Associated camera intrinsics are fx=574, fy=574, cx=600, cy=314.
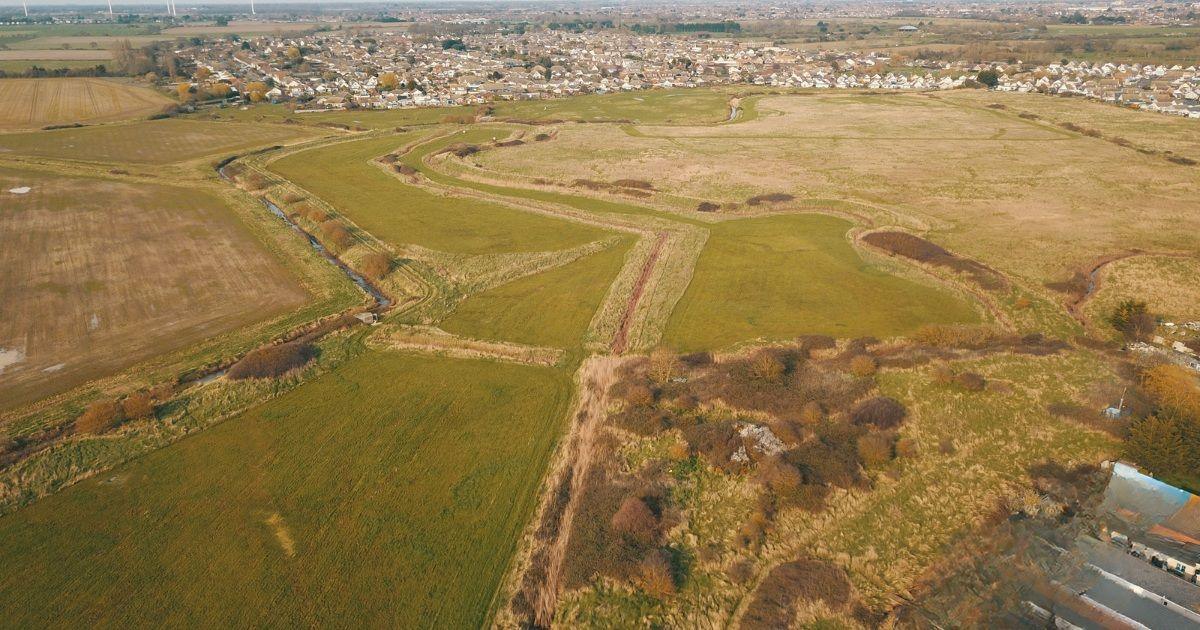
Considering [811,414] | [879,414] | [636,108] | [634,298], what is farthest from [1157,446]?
[636,108]

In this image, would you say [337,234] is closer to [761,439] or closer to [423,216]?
[423,216]

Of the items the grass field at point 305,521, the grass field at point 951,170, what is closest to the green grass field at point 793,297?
the grass field at point 951,170

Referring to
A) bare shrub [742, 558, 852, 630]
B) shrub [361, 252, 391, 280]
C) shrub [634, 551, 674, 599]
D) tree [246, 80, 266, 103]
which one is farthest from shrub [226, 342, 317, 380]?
tree [246, 80, 266, 103]

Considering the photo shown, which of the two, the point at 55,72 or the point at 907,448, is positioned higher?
the point at 55,72

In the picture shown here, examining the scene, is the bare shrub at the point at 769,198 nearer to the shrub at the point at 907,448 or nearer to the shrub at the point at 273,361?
the shrub at the point at 907,448

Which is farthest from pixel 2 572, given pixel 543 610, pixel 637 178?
pixel 637 178

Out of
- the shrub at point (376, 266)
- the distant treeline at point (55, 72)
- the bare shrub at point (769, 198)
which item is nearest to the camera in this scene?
the shrub at point (376, 266)

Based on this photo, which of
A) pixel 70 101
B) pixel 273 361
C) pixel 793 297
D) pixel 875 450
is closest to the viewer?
pixel 875 450
